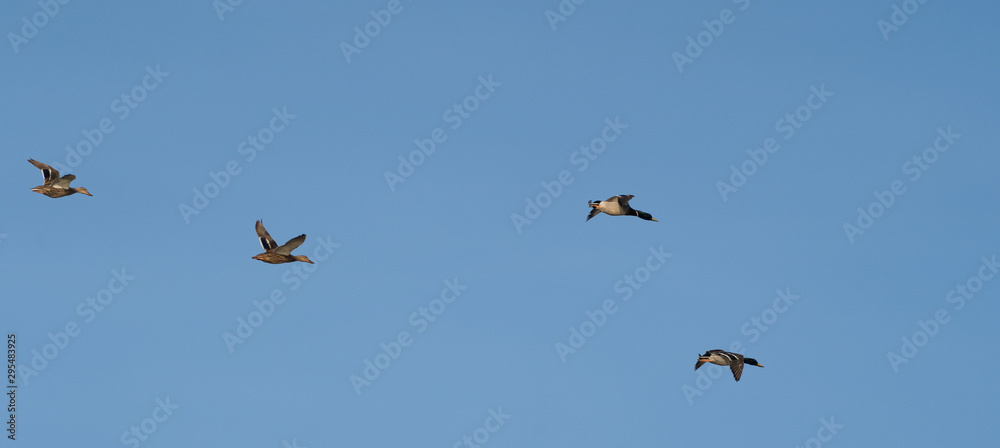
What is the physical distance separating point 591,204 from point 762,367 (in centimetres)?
1572

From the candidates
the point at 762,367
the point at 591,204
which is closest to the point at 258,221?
the point at 591,204

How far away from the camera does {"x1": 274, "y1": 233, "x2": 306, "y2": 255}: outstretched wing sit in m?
64.0

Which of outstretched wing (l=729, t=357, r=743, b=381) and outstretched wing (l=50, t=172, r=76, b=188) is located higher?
outstretched wing (l=729, t=357, r=743, b=381)

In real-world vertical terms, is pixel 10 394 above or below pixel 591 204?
below

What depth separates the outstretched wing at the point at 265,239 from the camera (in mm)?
66125

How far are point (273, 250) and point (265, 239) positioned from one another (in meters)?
0.72

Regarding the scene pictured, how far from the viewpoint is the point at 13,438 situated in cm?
7369

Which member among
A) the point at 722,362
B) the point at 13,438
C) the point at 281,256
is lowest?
the point at 13,438

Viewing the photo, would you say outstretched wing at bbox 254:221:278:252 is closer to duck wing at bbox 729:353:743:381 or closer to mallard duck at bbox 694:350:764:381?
mallard duck at bbox 694:350:764:381

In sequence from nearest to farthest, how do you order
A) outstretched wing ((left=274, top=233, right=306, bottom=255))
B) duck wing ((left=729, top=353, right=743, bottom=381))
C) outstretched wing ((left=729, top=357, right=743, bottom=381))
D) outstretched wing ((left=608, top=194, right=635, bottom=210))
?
outstretched wing ((left=274, top=233, right=306, bottom=255))
outstretched wing ((left=729, top=357, right=743, bottom=381))
duck wing ((left=729, top=353, right=743, bottom=381))
outstretched wing ((left=608, top=194, right=635, bottom=210))

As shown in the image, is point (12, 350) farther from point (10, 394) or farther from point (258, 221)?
point (258, 221)

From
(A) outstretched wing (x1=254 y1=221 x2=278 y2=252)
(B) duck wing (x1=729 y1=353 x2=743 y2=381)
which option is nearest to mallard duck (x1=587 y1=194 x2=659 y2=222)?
(B) duck wing (x1=729 y1=353 x2=743 y2=381)

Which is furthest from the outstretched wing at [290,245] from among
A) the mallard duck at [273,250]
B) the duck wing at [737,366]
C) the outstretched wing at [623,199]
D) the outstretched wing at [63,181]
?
the duck wing at [737,366]

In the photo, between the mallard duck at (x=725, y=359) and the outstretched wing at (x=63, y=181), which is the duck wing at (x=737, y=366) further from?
the outstretched wing at (x=63, y=181)
